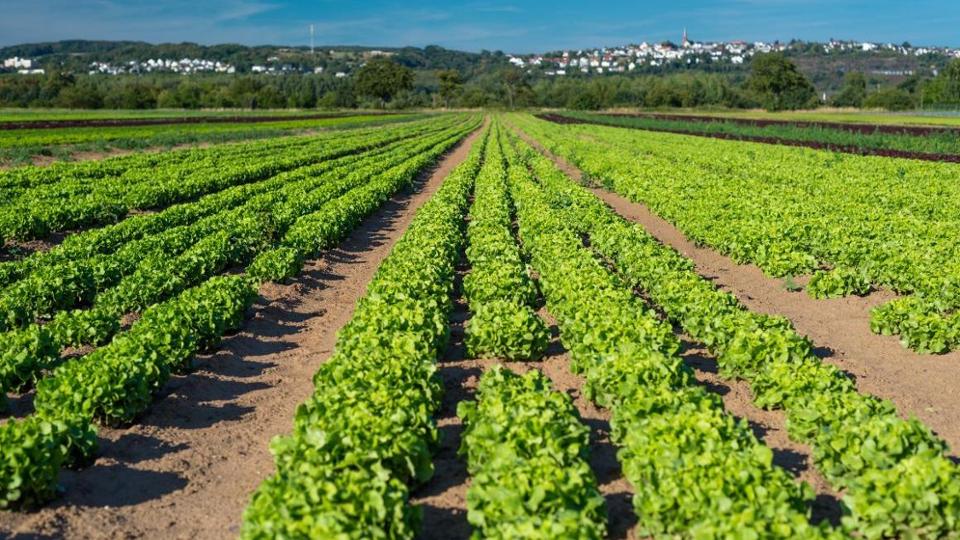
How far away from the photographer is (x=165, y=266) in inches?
615

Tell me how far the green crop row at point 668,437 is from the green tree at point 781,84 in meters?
139

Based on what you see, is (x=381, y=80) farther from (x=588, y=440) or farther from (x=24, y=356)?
(x=588, y=440)

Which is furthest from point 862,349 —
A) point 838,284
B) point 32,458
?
point 32,458

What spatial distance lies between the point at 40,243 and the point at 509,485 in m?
19.0

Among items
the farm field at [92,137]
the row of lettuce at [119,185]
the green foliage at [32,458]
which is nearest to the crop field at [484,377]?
the green foliage at [32,458]

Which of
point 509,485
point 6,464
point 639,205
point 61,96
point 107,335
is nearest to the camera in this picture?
point 509,485

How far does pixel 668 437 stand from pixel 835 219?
1530cm

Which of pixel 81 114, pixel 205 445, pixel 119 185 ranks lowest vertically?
pixel 205 445

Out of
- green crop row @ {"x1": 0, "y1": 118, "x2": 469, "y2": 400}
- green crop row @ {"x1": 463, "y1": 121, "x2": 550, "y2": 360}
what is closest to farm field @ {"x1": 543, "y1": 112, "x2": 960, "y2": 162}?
green crop row @ {"x1": 0, "y1": 118, "x2": 469, "y2": 400}

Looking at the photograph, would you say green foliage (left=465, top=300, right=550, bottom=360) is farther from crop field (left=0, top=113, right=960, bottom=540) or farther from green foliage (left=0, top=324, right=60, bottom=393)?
green foliage (left=0, top=324, right=60, bottom=393)

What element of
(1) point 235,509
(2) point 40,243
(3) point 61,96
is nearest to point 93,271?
(2) point 40,243

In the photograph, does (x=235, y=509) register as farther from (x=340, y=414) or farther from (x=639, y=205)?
(x=639, y=205)

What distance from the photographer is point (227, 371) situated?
38.6ft

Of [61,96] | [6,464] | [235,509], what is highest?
[61,96]
